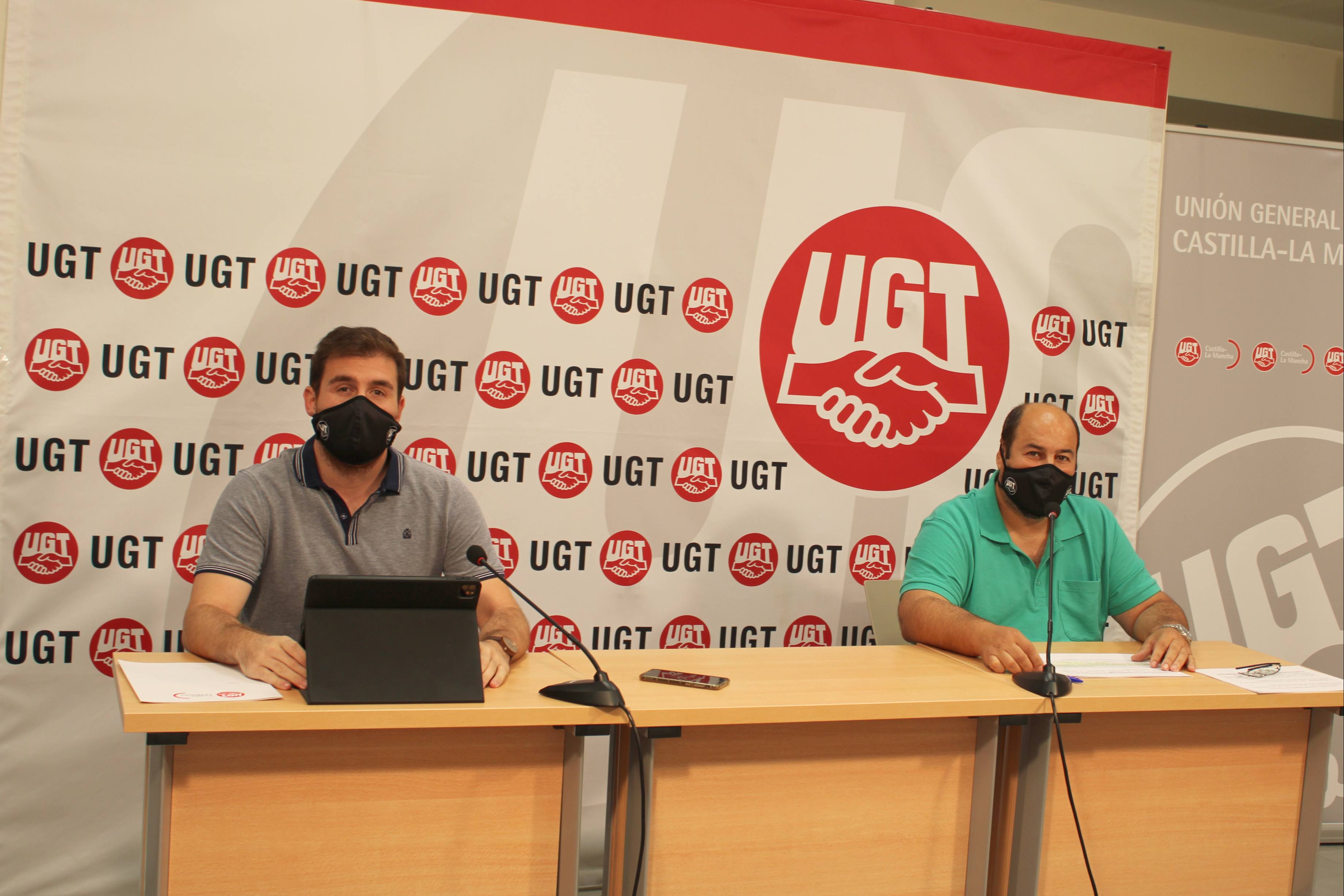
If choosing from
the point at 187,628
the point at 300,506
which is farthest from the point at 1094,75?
the point at 187,628

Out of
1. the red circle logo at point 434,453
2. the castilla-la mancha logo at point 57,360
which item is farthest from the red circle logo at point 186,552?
the red circle logo at point 434,453

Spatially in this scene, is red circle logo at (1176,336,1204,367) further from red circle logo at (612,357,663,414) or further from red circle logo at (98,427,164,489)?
red circle logo at (98,427,164,489)

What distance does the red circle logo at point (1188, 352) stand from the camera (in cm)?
359

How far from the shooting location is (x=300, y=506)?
2.22 m

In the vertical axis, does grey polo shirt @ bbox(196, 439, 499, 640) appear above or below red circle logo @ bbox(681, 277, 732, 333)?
below

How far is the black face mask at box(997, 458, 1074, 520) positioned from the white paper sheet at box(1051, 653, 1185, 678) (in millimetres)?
356

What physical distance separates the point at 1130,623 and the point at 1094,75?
1941mm

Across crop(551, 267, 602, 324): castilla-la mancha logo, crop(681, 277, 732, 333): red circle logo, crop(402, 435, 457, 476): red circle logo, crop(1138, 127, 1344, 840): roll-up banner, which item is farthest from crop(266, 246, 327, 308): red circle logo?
crop(1138, 127, 1344, 840): roll-up banner

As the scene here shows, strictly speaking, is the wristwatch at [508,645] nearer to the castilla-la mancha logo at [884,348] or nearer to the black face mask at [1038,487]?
the black face mask at [1038,487]

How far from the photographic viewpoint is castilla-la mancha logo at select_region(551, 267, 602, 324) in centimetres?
306

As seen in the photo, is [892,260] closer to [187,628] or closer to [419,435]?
[419,435]

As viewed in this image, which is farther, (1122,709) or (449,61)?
(449,61)

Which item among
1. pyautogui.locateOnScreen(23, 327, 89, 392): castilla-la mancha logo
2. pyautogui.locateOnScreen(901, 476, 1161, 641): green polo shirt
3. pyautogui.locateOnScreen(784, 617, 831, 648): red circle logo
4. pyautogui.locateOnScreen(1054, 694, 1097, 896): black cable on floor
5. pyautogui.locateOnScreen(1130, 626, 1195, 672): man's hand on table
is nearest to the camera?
pyautogui.locateOnScreen(1054, 694, 1097, 896): black cable on floor

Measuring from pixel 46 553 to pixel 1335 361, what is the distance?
428 cm
